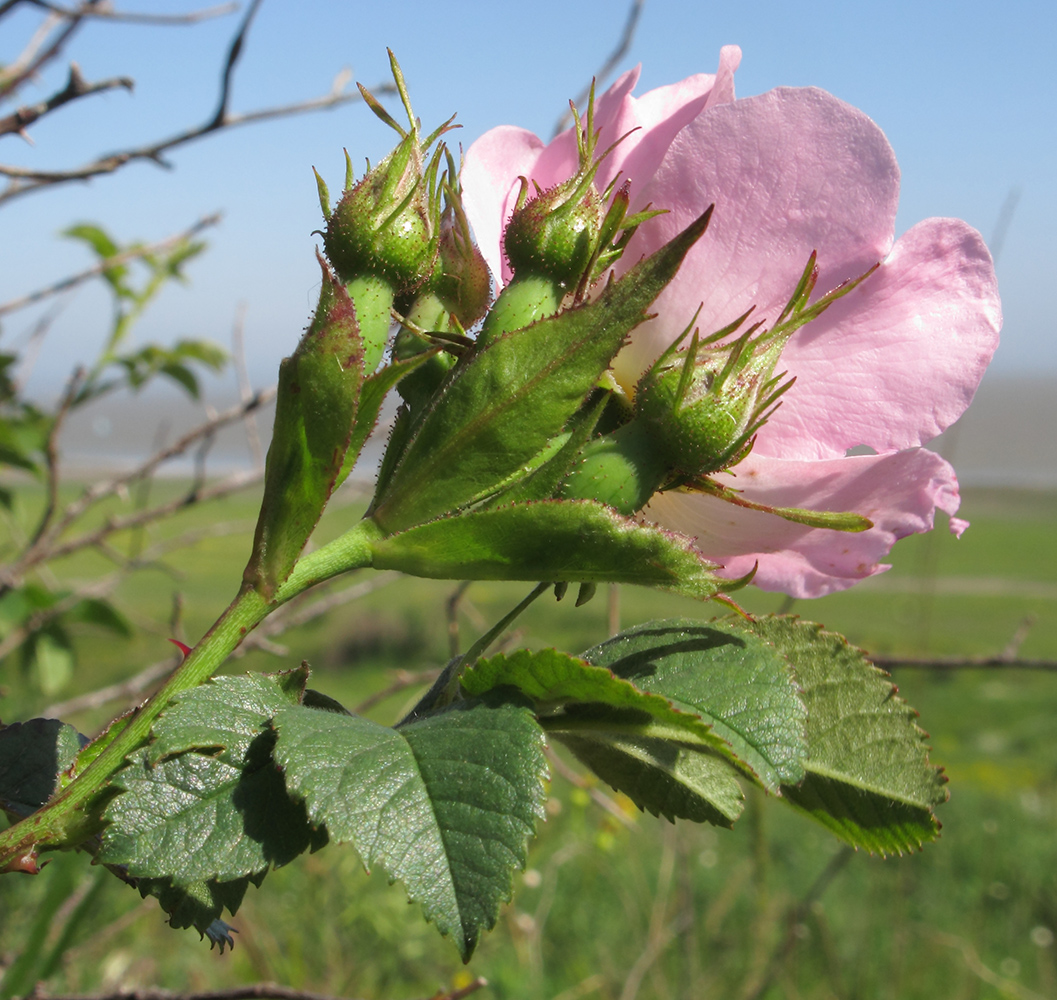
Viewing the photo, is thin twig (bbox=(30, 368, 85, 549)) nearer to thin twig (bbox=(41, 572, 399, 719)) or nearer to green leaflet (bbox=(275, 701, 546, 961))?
thin twig (bbox=(41, 572, 399, 719))

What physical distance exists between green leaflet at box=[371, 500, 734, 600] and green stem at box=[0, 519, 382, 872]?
0.5 inches

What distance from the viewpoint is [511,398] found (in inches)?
12.7

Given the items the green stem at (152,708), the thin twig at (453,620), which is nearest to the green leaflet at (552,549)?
the green stem at (152,708)

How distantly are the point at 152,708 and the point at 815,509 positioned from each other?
25cm

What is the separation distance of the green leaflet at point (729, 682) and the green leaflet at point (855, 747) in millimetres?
35

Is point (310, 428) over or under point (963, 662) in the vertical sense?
over

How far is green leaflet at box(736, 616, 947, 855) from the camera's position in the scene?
37 centimetres

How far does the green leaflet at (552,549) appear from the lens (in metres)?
0.31

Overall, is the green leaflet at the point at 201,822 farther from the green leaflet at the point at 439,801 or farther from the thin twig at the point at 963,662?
the thin twig at the point at 963,662

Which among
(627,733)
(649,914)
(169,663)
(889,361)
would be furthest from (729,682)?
(649,914)

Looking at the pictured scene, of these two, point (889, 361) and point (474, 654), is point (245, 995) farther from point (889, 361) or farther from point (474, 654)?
point (889, 361)

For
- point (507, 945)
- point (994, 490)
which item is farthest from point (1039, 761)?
point (994, 490)

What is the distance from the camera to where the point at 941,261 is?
394 mm

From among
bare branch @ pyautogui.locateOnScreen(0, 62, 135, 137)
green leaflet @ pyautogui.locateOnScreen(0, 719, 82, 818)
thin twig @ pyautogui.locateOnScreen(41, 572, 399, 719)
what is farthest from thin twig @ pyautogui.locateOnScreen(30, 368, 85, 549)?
green leaflet @ pyautogui.locateOnScreen(0, 719, 82, 818)
